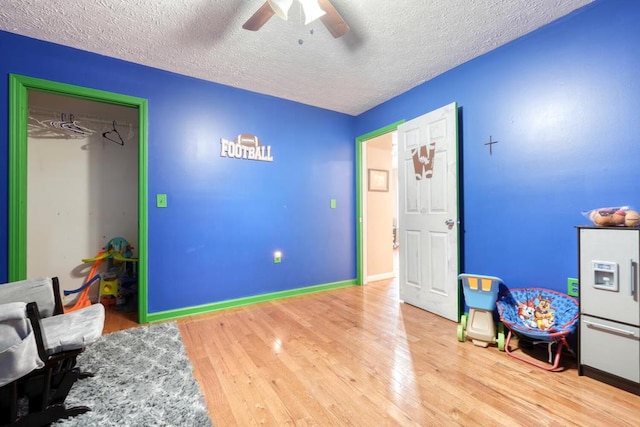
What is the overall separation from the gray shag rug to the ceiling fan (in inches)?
89.3

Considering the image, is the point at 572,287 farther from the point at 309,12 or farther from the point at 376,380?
the point at 309,12

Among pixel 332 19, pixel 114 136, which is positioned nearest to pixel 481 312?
pixel 332 19

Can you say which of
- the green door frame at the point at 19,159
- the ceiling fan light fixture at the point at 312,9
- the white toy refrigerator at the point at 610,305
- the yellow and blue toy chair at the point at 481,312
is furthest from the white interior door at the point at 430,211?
the green door frame at the point at 19,159

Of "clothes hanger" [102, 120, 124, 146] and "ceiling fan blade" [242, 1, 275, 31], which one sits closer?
"ceiling fan blade" [242, 1, 275, 31]

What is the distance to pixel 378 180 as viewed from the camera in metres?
4.27

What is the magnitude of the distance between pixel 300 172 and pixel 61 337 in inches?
105

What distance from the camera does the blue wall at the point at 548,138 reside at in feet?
5.71

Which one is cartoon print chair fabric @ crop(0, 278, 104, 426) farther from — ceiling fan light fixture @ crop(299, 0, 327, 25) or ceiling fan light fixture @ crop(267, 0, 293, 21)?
ceiling fan light fixture @ crop(299, 0, 327, 25)

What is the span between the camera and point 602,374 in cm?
159

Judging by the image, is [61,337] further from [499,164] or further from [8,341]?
[499,164]

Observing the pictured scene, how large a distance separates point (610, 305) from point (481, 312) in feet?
2.50

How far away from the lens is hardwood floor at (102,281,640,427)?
1356 mm

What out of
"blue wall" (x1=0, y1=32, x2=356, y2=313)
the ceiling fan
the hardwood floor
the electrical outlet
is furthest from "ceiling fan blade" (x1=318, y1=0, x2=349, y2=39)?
the electrical outlet

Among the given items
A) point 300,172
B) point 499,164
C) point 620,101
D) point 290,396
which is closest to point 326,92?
point 300,172
